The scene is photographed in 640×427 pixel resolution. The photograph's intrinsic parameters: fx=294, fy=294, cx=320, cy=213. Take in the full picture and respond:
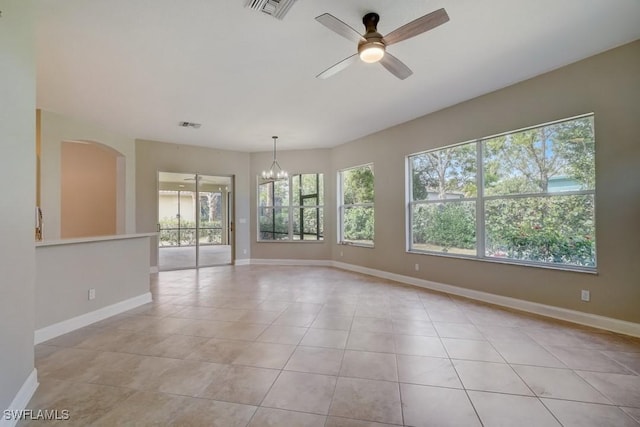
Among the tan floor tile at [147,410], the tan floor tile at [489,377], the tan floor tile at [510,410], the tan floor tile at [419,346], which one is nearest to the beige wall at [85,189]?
the tan floor tile at [147,410]

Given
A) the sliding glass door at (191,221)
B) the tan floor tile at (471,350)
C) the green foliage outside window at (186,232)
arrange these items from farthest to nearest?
the green foliage outside window at (186,232) → the sliding glass door at (191,221) → the tan floor tile at (471,350)

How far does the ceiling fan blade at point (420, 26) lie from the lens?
213 centimetres

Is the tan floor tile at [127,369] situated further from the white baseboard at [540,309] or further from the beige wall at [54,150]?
the white baseboard at [540,309]

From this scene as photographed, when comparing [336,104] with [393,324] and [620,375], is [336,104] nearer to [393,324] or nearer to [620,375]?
[393,324]

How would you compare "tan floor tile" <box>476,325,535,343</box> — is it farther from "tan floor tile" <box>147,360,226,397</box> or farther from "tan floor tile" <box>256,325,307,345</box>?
"tan floor tile" <box>147,360,226,397</box>

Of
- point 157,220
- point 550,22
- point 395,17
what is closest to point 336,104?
point 395,17

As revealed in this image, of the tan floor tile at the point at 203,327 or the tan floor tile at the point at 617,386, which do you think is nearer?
the tan floor tile at the point at 617,386

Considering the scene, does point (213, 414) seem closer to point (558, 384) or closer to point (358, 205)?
point (558, 384)

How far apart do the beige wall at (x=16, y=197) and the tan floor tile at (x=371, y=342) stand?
243cm

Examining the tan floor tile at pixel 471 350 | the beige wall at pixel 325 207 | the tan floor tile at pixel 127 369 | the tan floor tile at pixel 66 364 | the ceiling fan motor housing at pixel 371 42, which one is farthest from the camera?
the beige wall at pixel 325 207

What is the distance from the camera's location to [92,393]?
209 centimetres

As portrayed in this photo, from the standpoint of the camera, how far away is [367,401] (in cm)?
200

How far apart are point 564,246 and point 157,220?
749 centimetres

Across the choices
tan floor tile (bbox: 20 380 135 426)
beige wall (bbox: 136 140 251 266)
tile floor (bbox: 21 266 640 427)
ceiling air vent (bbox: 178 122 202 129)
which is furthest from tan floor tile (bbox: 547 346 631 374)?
beige wall (bbox: 136 140 251 266)
